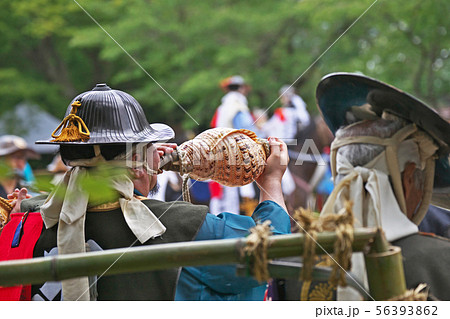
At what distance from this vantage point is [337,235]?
5.11ft

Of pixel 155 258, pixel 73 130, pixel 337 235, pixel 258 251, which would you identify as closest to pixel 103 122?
pixel 73 130

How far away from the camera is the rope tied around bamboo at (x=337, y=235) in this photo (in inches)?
61.1

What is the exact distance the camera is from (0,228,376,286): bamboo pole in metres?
1.61

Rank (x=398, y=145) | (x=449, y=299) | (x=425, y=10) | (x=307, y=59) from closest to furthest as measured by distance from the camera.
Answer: (x=449, y=299) < (x=398, y=145) < (x=425, y=10) < (x=307, y=59)

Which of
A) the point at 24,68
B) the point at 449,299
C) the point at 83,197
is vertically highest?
the point at 24,68

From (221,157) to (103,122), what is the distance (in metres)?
0.49

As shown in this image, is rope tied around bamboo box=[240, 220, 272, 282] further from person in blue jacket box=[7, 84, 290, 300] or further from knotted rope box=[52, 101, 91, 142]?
knotted rope box=[52, 101, 91, 142]

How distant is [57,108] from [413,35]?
367 inches

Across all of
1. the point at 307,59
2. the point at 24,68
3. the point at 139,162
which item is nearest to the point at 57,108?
the point at 24,68

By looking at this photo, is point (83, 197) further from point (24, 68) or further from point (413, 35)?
point (24, 68)

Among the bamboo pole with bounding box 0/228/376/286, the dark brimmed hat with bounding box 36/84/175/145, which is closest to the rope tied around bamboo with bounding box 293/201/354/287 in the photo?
the bamboo pole with bounding box 0/228/376/286

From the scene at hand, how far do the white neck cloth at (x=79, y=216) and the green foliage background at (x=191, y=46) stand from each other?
10587 millimetres

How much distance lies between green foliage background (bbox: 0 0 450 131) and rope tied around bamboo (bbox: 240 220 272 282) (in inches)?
444

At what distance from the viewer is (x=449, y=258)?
2.38 meters
